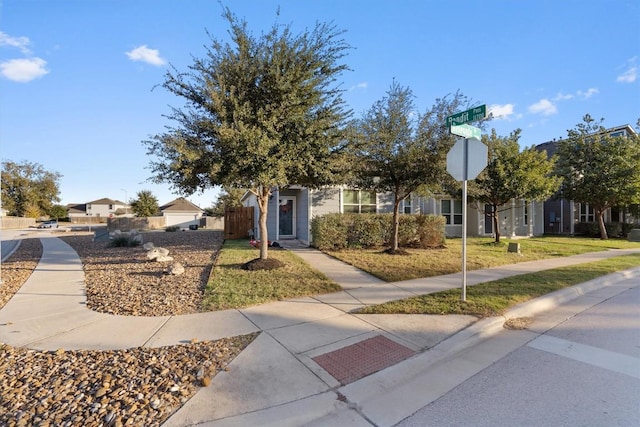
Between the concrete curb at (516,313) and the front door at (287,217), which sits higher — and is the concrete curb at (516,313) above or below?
below

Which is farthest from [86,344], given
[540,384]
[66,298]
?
[540,384]

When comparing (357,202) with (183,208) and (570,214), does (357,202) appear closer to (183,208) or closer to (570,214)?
(570,214)

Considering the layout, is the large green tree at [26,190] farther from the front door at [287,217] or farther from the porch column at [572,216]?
the porch column at [572,216]

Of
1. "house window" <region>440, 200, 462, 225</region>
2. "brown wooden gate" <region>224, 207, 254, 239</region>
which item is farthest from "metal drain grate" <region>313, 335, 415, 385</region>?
"house window" <region>440, 200, 462, 225</region>

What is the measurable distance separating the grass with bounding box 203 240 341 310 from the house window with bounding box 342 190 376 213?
6002mm

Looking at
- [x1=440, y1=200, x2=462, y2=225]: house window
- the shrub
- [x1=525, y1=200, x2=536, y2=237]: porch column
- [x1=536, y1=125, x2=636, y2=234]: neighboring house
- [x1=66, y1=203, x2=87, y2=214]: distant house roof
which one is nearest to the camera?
the shrub

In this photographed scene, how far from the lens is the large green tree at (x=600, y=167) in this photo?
1844 cm

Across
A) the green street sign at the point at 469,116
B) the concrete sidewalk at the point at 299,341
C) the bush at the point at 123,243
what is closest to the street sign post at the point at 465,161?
the green street sign at the point at 469,116

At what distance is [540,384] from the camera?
130 inches

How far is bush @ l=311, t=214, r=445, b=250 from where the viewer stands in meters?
12.4

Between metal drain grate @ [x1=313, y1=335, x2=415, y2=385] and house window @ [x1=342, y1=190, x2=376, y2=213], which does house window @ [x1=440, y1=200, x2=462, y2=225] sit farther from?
metal drain grate @ [x1=313, y1=335, x2=415, y2=385]

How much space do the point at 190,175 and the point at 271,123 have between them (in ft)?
7.20

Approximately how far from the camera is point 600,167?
63.6ft

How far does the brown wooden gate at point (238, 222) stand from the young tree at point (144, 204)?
25.5 metres
